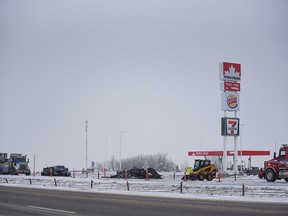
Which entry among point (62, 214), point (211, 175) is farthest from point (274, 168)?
point (62, 214)

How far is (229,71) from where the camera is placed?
77062mm

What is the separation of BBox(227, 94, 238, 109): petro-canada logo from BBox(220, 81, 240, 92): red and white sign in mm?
1237

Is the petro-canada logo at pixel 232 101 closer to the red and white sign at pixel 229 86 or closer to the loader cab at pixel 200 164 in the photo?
the red and white sign at pixel 229 86

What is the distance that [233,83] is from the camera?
3034 inches

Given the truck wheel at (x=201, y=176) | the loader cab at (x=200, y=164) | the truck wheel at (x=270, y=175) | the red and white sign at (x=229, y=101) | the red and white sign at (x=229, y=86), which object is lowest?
the truck wheel at (x=201, y=176)

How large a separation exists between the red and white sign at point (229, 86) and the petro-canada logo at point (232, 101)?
1.24 metres

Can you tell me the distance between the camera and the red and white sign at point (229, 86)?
7612 centimetres

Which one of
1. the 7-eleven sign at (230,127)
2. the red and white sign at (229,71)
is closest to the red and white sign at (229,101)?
the 7-eleven sign at (230,127)

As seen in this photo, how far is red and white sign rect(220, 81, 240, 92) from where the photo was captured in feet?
250

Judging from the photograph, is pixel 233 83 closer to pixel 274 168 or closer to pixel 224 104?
pixel 224 104

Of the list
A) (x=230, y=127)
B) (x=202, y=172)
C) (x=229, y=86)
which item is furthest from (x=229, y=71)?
(x=202, y=172)

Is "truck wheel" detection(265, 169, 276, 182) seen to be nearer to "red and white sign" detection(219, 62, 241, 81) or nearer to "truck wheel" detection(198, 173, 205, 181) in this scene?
"truck wheel" detection(198, 173, 205, 181)

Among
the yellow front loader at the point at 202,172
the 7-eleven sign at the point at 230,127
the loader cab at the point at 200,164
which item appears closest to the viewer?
the yellow front loader at the point at 202,172

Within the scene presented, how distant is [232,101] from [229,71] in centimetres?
520
